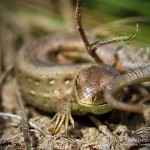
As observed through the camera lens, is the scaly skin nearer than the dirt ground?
No

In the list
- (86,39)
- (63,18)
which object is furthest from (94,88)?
(63,18)

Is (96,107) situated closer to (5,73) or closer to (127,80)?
(127,80)

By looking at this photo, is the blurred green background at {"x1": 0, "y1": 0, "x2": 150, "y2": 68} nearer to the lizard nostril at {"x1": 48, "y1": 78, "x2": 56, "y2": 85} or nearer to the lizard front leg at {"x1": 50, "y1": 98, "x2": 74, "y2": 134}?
the lizard nostril at {"x1": 48, "y1": 78, "x2": 56, "y2": 85}

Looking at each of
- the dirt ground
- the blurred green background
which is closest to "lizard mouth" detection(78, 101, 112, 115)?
the dirt ground

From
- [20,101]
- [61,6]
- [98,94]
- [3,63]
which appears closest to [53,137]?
[98,94]

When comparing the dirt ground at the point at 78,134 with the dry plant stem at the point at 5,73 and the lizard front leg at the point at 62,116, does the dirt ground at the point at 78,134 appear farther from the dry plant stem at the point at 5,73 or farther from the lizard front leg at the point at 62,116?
the dry plant stem at the point at 5,73

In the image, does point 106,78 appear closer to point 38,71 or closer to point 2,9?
point 38,71
